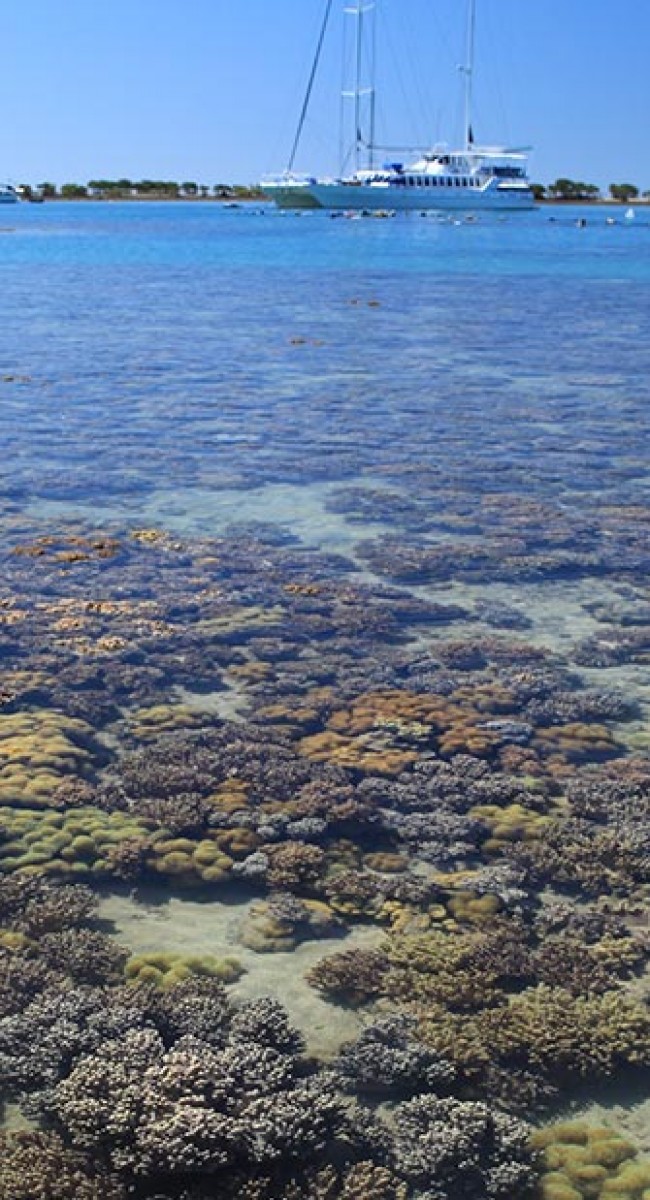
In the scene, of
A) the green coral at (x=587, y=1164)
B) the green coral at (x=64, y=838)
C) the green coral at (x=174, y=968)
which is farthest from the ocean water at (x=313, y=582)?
the green coral at (x=587, y=1164)

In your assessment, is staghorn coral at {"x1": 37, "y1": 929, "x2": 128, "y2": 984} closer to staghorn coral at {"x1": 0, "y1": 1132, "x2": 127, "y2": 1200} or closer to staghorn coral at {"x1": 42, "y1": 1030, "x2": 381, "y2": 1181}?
staghorn coral at {"x1": 42, "y1": 1030, "x2": 381, "y2": 1181}

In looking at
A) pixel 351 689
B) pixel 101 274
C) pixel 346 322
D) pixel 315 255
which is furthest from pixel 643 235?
pixel 351 689

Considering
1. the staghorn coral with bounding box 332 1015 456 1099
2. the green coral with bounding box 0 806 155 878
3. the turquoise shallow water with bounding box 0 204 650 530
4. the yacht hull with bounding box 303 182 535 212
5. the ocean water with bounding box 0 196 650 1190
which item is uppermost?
→ the yacht hull with bounding box 303 182 535 212

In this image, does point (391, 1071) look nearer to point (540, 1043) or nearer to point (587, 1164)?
point (540, 1043)

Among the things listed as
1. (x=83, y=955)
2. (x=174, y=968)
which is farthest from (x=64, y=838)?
(x=174, y=968)

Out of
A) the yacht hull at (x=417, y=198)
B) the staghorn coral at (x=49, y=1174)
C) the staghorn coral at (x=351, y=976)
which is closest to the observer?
the staghorn coral at (x=49, y=1174)

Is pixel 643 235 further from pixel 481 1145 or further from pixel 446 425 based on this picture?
pixel 481 1145

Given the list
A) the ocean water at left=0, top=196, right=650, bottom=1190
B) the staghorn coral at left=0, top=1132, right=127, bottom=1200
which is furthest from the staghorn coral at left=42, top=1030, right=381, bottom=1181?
the ocean water at left=0, top=196, right=650, bottom=1190

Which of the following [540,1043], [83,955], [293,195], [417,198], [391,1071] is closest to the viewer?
[391,1071]

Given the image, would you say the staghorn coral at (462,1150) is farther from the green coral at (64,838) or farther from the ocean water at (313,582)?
the green coral at (64,838)
